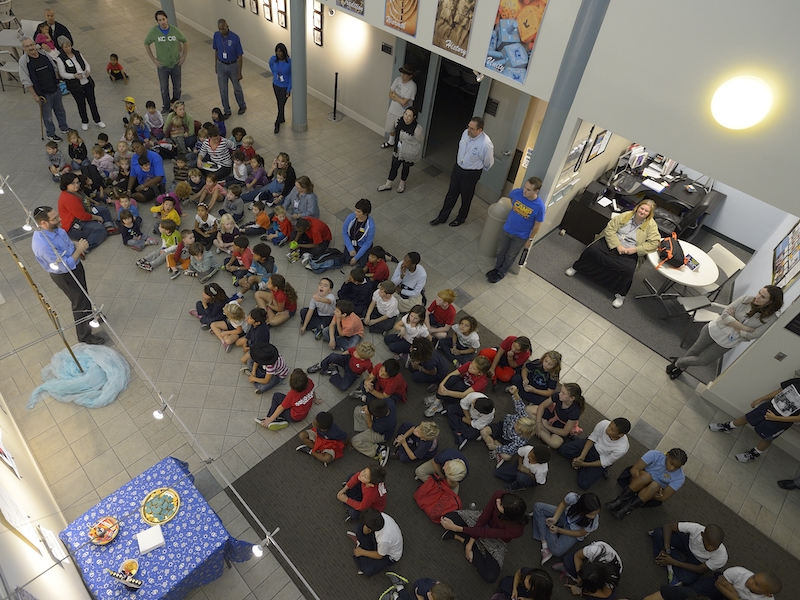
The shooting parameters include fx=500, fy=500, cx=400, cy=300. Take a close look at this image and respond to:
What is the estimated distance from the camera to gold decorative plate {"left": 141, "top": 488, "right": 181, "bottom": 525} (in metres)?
4.00

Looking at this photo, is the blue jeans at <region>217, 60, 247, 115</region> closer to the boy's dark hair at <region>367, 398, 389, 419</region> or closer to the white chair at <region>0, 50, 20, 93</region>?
the white chair at <region>0, 50, 20, 93</region>

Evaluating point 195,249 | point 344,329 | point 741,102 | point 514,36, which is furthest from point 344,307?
point 741,102

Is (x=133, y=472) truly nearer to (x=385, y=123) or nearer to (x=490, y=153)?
(x=490, y=153)

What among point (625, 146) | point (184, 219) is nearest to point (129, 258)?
point (184, 219)

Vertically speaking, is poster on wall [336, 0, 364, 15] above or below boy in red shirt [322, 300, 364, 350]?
above

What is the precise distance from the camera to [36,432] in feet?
17.2

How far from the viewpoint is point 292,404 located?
527 centimetres

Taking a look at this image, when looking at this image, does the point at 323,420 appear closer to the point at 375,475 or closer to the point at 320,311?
the point at 375,475

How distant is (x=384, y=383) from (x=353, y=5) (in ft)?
19.8

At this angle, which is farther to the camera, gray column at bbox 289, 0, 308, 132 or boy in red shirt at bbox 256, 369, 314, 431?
gray column at bbox 289, 0, 308, 132

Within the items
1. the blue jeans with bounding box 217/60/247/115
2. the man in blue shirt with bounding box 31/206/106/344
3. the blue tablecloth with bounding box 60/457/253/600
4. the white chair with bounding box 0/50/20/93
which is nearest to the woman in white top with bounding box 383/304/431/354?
the blue tablecloth with bounding box 60/457/253/600

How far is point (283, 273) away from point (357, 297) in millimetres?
1279

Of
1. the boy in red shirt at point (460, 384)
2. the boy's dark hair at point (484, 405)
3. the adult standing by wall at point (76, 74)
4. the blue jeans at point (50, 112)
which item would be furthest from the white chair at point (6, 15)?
the boy's dark hair at point (484, 405)

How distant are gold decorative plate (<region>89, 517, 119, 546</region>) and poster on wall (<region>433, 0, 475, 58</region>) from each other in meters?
6.49
